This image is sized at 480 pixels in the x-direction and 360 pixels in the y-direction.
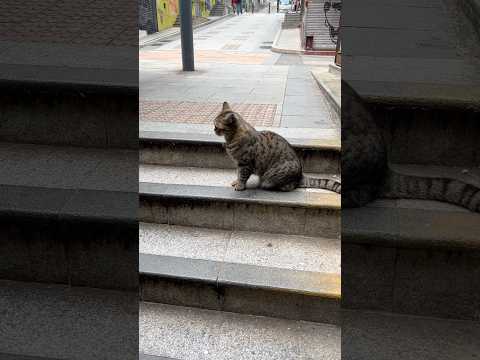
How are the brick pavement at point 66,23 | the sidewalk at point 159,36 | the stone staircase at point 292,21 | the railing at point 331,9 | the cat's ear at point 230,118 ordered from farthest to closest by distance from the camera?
the stone staircase at point 292,21 < the sidewalk at point 159,36 < the railing at point 331,9 < the brick pavement at point 66,23 < the cat's ear at point 230,118

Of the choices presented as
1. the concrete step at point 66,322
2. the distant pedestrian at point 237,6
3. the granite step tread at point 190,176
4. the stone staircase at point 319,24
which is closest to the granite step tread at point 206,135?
the granite step tread at point 190,176

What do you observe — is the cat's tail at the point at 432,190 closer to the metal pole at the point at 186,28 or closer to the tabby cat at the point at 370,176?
the tabby cat at the point at 370,176

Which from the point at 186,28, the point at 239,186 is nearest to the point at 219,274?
the point at 239,186

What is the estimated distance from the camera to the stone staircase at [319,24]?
13370mm

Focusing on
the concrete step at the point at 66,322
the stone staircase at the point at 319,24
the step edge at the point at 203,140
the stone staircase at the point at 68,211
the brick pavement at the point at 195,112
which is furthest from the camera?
the stone staircase at the point at 319,24

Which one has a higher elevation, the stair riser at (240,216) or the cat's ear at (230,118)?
the cat's ear at (230,118)

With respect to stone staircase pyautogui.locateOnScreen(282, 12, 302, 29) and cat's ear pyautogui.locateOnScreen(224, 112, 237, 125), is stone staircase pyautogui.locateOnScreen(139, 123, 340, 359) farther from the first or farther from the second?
stone staircase pyautogui.locateOnScreen(282, 12, 302, 29)

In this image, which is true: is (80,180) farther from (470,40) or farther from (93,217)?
(470,40)

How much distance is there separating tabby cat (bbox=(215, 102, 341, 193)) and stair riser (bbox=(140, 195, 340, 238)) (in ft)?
0.80

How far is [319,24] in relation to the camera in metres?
13.6

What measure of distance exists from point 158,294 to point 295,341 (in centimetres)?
87

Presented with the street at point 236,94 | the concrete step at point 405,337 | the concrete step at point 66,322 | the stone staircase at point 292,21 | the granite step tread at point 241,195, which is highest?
the stone staircase at point 292,21

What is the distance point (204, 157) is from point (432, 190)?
1.86 m

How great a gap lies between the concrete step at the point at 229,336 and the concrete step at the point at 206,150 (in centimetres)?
142
